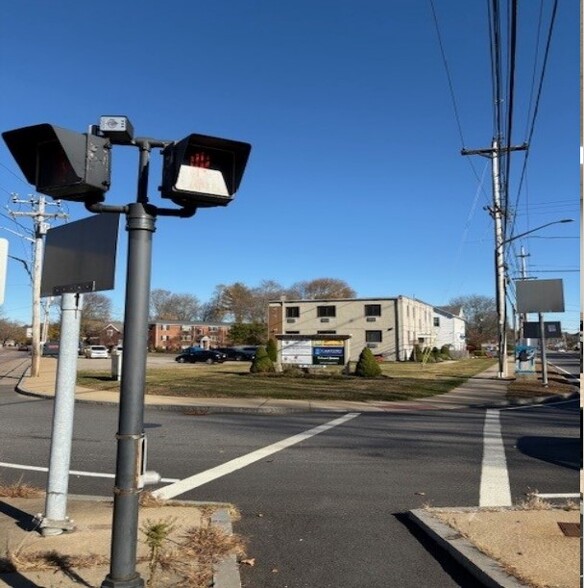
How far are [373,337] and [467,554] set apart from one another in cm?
5687

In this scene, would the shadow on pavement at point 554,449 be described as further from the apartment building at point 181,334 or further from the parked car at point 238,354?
the apartment building at point 181,334

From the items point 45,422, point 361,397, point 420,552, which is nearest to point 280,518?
point 420,552

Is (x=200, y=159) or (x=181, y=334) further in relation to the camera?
(x=181, y=334)

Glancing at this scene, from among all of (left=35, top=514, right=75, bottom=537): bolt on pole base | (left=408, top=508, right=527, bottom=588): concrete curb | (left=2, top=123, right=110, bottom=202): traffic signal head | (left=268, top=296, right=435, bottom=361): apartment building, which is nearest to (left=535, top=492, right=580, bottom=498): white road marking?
(left=408, top=508, right=527, bottom=588): concrete curb

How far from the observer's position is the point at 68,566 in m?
4.12

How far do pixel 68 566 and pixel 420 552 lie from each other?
104 inches

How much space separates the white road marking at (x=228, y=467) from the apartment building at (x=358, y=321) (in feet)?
155

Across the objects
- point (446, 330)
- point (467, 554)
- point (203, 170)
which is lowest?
point (467, 554)

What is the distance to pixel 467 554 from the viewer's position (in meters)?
4.34

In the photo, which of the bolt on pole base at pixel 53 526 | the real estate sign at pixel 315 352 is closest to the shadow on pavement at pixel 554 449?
the bolt on pole base at pixel 53 526

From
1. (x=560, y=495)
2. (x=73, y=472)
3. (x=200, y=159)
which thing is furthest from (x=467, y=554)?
(x=73, y=472)

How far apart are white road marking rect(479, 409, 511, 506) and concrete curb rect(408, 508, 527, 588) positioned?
1.29 meters

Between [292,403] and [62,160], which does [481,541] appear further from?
[292,403]

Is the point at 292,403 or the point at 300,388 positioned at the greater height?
the point at 300,388
